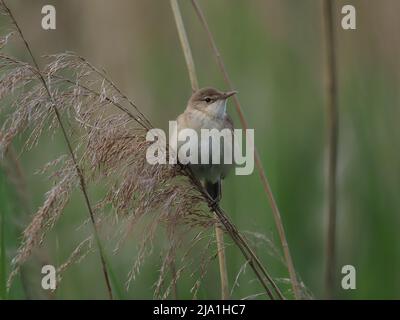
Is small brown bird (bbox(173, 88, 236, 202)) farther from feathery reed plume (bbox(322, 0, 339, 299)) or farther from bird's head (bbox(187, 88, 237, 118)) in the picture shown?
feathery reed plume (bbox(322, 0, 339, 299))

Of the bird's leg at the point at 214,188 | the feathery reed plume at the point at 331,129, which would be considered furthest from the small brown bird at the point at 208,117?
the feathery reed plume at the point at 331,129

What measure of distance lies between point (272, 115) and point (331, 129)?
5.64 feet

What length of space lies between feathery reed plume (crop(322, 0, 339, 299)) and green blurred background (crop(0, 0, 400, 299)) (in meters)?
0.45

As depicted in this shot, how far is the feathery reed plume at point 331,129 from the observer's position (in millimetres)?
1973

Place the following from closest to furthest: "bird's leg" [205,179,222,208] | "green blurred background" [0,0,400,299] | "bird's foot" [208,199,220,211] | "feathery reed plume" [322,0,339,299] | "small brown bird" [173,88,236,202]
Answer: "feathery reed plume" [322,0,339,299] → "bird's foot" [208,199,220,211] → "green blurred background" [0,0,400,299] → "small brown bird" [173,88,236,202] → "bird's leg" [205,179,222,208]

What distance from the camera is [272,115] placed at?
12.1 feet

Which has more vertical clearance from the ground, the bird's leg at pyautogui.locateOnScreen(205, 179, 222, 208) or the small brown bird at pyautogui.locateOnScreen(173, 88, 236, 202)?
the small brown bird at pyautogui.locateOnScreen(173, 88, 236, 202)

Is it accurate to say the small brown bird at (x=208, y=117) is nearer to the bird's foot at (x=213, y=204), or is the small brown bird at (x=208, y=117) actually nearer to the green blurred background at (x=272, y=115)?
the green blurred background at (x=272, y=115)

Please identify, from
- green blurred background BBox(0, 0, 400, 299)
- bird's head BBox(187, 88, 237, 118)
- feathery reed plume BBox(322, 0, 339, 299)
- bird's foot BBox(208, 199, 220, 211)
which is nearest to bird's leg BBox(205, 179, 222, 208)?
green blurred background BBox(0, 0, 400, 299)

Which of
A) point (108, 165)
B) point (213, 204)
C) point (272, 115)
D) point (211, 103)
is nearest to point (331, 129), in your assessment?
point (213, 204)

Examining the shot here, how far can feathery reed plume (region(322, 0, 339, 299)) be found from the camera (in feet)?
6.47
